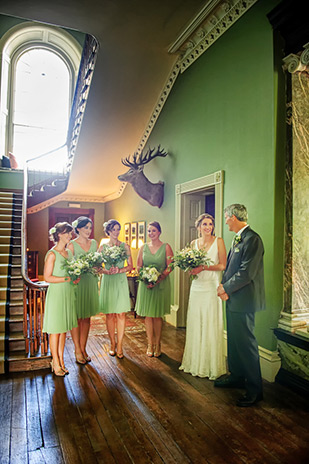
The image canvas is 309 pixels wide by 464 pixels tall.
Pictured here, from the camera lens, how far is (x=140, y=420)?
2.66 m

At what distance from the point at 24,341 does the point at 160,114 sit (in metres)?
4.81

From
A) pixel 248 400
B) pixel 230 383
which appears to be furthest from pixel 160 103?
pixel 248 400

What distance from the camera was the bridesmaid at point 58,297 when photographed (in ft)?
11.3

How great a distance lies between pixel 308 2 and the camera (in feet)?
10.2

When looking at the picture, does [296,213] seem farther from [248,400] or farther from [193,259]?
[248,400]

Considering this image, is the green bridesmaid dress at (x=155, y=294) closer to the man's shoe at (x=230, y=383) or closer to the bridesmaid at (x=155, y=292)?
the bridesmaid at (x=155, y=292)

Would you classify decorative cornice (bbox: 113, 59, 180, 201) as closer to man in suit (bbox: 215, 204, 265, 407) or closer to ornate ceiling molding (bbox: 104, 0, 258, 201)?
ornate ceiling molding (bbox: 104, 0, 258, 201)

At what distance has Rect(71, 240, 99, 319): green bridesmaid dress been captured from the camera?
12.5 ft

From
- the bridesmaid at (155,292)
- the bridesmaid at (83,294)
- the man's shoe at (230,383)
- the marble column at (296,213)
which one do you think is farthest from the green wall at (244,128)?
the bridesmaid at (83,294)

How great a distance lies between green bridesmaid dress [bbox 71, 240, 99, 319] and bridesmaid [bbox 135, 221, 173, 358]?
0.62 metres

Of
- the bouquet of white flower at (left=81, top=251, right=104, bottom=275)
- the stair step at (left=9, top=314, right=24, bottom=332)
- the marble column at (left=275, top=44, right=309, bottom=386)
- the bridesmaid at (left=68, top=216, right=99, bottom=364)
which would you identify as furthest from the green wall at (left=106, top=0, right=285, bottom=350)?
the stair step at (left=9, top=314, right=24, bottom=332)

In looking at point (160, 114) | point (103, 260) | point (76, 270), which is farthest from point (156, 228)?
point (160, 114)

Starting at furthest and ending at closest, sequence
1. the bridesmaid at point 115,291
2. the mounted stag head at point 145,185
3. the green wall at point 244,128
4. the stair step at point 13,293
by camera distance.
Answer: the mounted stag head at point 145,185 < the stair step at point 13,293 < the bridesmaid at point 115,291 < the green wall at point 244,128

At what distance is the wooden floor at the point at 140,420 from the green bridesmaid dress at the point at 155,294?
2.19 ft
